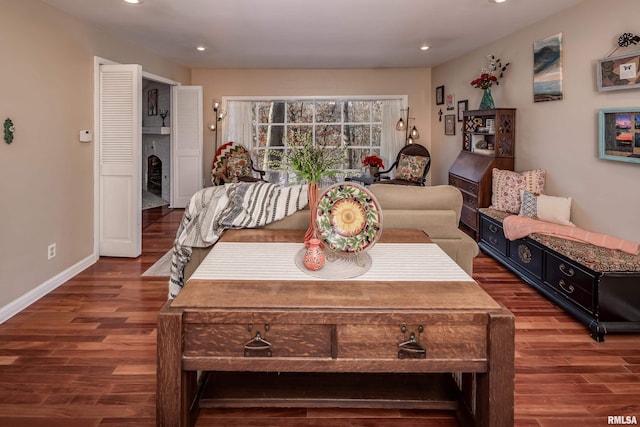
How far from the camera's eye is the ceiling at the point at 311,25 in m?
3.91

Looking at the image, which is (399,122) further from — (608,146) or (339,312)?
(339,312)

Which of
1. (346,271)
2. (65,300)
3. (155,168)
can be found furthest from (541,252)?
(155,168)

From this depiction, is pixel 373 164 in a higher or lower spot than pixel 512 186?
higher

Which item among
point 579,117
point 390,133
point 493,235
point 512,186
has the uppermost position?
point 390,133

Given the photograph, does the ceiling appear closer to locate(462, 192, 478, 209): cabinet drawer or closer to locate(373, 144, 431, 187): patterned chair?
locate(373, 144, 431, 187): patterned chair

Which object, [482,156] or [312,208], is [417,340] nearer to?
[312,208]

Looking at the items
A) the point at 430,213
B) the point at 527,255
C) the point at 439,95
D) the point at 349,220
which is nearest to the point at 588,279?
the point at 527,255

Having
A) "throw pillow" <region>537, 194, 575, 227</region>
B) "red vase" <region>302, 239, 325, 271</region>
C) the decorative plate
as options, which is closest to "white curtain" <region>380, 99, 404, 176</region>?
"throw pillow" <region>537, 194, 575, 227</region>

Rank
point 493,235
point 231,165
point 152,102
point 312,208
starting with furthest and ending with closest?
1. point 152,102
2. point 231,165
3. point 493,235
4. point 312,208

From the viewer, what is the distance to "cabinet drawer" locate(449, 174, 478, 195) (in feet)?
17.0

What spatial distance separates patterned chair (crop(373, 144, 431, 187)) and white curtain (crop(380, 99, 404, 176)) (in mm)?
602

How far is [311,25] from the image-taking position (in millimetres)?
4645

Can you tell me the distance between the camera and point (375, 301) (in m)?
1.48

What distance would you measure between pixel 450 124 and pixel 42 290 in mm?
5811
